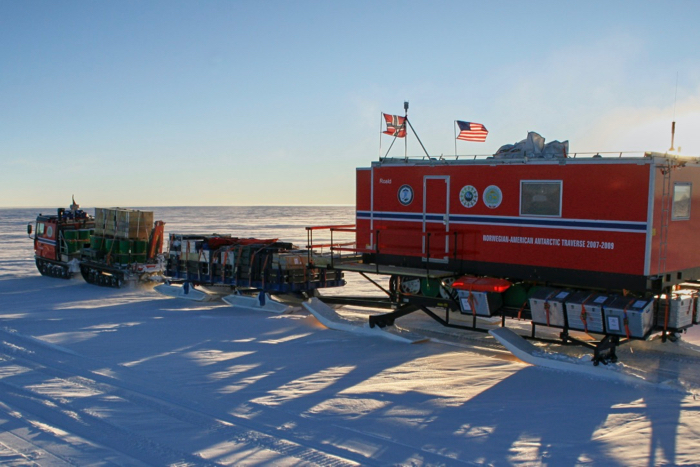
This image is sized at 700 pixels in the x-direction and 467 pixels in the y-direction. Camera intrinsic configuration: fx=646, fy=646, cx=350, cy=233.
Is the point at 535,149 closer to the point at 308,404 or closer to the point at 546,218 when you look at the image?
the point at 546,218

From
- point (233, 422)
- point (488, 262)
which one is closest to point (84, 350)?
point (233, 422)

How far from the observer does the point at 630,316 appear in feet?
35.8

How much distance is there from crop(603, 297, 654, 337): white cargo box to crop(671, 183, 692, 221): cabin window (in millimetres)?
1687

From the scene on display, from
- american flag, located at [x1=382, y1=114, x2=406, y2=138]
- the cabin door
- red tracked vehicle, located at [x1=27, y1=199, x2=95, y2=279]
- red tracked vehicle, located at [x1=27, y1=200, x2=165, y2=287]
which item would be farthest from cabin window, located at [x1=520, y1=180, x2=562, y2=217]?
red tracked vehicle, located at [x1=27, y1=199, x2=95, y2=279]

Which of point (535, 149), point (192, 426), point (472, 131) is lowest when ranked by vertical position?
point (192, 426)

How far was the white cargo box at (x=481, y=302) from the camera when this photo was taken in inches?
498

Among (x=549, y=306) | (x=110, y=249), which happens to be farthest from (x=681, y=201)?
(x=110, y=249)

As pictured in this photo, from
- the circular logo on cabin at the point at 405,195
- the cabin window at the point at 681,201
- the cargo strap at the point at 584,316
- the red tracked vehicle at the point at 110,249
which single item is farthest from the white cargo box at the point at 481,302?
the red tracked vehicle at the point at 110,249

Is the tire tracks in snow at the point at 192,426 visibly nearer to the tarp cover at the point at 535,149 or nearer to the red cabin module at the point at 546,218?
the red cabin module at the point at 546,218

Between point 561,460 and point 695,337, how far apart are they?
814 centimetres

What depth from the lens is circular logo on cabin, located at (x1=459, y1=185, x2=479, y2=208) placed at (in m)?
13.1

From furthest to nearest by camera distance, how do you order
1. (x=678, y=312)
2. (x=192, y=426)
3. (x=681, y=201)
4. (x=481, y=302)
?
1. (x=481, y=302)
2. (x=681, y=201)
3. (x=678, y=312)
4. (x=192, y=426)

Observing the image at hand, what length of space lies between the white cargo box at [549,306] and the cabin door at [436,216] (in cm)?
217

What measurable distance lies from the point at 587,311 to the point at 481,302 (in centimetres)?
209
